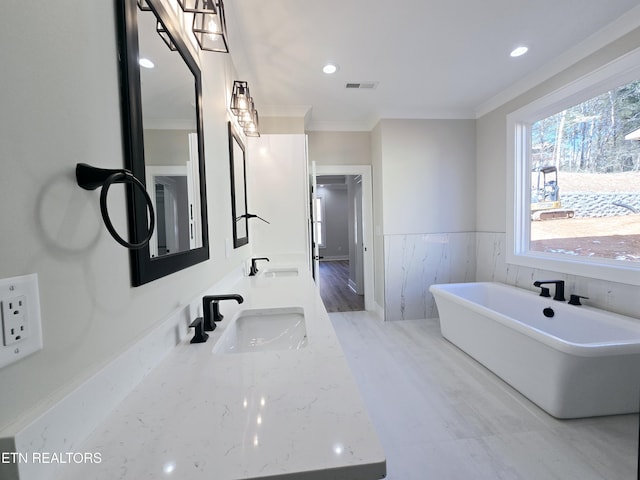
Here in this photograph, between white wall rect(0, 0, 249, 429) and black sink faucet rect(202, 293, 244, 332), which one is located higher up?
white wall rect(0, 0, 249, 429)

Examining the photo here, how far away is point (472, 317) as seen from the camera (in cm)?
250

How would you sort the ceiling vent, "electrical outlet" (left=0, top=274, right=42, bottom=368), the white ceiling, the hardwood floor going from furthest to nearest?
1. the hardwood floor
2. the ceiling vent
3. the white ceiling
4. "electrical outlet" (left=0, top=274, right=42, bottom=368)

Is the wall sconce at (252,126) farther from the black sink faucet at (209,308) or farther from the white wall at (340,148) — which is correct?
the black sink faucet at (209,308)

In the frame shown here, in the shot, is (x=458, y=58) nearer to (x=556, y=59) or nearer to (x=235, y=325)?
(x=556, y=59)

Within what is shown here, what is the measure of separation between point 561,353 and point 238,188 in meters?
2.45

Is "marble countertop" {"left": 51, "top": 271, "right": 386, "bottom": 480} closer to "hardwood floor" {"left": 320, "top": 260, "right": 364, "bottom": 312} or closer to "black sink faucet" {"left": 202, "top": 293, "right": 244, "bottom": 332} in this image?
"black sink faucet" {"left": 202, "top": 293, "right": 244, "bottom": 332}

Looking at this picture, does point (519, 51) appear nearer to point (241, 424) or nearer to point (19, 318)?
point (241, 424)

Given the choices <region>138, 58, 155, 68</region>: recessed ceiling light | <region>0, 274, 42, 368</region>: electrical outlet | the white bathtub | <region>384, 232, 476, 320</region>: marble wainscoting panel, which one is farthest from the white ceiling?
the white bathtub

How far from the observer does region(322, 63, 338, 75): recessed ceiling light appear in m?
2.45

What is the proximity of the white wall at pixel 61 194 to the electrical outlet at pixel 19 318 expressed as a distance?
2 centimetres

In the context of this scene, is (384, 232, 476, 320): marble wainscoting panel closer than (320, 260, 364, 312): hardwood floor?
Yes

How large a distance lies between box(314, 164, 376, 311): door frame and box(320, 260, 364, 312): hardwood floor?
1.23ft

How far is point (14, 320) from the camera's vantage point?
1.36 feet

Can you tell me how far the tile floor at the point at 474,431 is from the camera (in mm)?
1404
